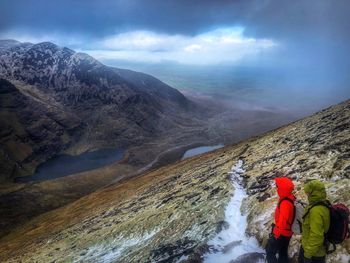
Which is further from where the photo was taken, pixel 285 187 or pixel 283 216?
pixel 283 216

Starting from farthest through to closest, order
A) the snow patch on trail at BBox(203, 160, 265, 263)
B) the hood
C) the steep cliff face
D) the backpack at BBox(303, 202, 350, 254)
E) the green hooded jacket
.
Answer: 1. the steep cliff face
2. the snow patch on trail at BBox(203, 160, 265, 263)
3. the hood
4. the green hooded jacket
5. the backpack at BBox(303, 202, 350, 254)

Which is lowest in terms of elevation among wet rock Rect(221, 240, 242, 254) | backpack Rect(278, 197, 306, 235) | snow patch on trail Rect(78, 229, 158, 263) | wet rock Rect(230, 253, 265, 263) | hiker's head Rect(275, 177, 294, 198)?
snow patch on trail Rect(78, 229, 158, 263)

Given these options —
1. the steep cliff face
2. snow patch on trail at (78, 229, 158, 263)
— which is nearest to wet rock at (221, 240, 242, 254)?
the steep cliff face

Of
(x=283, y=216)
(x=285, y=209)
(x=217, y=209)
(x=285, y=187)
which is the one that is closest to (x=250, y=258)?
(x=283, y=216)

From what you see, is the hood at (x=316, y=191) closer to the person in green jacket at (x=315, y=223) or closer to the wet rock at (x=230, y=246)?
the person in green jacket at (x=315, y=223)

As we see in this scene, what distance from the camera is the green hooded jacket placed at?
13164mm

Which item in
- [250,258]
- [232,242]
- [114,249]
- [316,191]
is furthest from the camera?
[114,249]

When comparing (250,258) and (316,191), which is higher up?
(316,191)

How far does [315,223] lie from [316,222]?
50 mm

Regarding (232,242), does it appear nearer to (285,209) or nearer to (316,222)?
(285,209)

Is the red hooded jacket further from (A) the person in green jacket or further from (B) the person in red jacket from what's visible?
(A) the person in green jacket

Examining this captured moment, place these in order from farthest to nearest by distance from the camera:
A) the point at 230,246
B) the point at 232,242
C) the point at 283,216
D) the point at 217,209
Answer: the point at 217,209
the point at 232,242
the point at 230,246
the point at 283,216

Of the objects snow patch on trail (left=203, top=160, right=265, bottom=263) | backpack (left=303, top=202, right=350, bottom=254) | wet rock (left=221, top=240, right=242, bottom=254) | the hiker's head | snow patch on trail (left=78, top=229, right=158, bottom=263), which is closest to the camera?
backpack (left=303, top=202, right=350, bottom=254)

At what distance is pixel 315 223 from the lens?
1316cm
